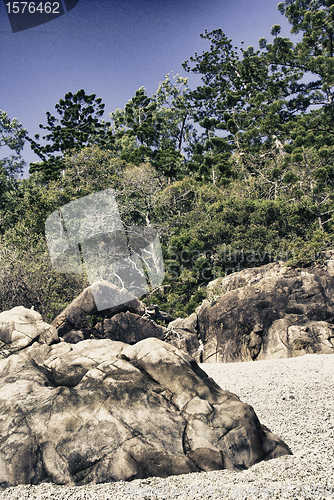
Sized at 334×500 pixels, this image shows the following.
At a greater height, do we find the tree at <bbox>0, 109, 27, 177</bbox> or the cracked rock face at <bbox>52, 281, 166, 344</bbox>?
the tree at <bbox>0, 109, 27, 177</bbox>

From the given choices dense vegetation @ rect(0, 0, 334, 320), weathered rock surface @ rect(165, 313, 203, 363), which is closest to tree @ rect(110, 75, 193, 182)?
dense vegetation @ rect(0, 0, 334, 320)

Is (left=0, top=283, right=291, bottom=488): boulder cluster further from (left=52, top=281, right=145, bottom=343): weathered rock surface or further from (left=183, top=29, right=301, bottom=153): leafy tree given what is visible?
(left=183, top=29, right=301, bottom=153): leafy tree

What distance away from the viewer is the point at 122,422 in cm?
320

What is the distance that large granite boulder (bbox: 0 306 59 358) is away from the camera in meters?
5.14

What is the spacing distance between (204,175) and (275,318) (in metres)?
17.1

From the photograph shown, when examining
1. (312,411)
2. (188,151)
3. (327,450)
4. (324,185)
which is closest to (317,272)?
(312,411)

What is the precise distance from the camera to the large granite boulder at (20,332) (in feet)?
16.9

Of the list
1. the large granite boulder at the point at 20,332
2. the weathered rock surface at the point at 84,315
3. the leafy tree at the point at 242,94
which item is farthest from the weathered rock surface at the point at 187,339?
the leafy tree at the point at 242,94

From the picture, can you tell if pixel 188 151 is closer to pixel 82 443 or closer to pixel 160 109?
pixel 160 109

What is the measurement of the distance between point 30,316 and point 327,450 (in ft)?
15.7

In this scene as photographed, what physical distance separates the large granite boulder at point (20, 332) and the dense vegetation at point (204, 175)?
5.11 meters

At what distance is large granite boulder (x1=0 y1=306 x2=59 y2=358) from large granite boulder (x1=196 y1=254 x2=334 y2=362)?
5.28 m

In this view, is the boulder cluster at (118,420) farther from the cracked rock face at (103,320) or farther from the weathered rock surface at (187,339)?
the weathered rock surface at (187,339)

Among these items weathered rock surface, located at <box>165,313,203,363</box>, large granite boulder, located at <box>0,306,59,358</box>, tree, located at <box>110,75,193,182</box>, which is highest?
tree, located at <box>110,75,193,182</box>
